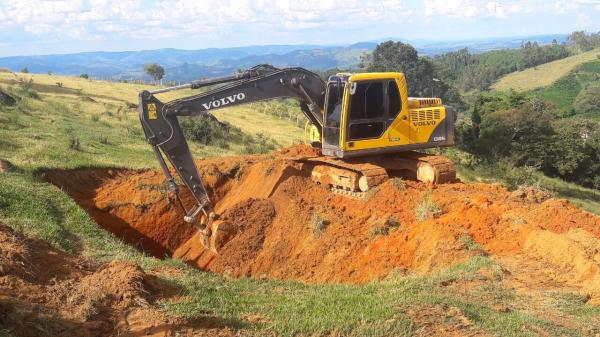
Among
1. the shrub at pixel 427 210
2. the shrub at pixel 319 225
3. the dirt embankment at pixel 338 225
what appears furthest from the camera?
the shrub at pixel 319 225

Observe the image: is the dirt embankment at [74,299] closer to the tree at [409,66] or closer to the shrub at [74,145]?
the shrub at [74,145]

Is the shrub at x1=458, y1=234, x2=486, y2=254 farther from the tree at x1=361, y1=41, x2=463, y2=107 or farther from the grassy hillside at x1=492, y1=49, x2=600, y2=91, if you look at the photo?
the grassy hillside at x1=492, y1=49, x2=600, y2=91

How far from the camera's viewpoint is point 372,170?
41.4ft

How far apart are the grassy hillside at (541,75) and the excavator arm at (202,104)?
10008cm

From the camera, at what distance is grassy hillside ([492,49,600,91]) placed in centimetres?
10821

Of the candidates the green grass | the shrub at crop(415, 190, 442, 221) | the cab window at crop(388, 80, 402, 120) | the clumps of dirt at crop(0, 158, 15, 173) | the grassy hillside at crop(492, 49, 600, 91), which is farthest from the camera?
the grassy hillside at crop(492, 49, 600, 91)

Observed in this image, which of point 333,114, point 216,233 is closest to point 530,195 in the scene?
point 333,114

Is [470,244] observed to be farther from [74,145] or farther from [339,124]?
[74,145]

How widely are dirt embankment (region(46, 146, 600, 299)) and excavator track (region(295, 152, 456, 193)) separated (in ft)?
1.02

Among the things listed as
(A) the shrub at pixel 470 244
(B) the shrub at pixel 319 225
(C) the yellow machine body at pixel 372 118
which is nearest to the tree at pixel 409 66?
(C) the yellow machine body at pixel 372 118

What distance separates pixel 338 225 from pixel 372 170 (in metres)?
Answer: 1.75

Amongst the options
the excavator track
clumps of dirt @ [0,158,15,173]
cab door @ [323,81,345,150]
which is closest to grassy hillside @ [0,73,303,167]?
clumps of dirt @ [0,158,15,173]

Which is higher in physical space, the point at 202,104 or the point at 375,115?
the point at 202,104

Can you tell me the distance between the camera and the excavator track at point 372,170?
41.5 ft
